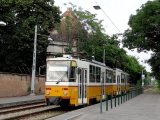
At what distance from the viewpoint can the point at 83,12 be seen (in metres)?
47.9

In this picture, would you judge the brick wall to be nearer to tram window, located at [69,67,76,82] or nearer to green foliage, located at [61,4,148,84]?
tram window, located at [69,67,76,82]

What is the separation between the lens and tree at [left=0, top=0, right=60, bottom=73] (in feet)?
123

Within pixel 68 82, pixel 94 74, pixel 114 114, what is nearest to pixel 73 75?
pixel 68 82

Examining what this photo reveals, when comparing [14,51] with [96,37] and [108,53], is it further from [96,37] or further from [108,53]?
[108,53]

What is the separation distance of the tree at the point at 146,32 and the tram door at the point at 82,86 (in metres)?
20.1

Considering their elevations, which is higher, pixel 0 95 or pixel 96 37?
pixel 96 37

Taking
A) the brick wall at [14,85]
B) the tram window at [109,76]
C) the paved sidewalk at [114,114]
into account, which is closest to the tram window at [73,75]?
the paved sidewalk at [114,114]

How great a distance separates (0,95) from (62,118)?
1725cm

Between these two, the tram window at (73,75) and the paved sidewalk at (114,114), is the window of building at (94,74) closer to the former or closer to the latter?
the tram window at (73,75)

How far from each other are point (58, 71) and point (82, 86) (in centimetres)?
210

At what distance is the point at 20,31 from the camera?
37.4 meters

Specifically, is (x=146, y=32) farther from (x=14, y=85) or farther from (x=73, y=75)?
(x=73, y=75)

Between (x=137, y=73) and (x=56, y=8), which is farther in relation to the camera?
(x=137, y=73)

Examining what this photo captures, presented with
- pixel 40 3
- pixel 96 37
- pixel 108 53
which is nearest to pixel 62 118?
pixel 40 3
